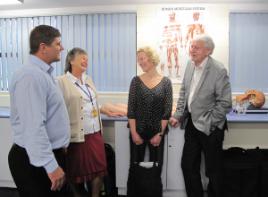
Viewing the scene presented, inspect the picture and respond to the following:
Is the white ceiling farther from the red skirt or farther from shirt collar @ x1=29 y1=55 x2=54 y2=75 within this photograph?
shirt collar @ x1=29 y1=55 x2=54 y2=75

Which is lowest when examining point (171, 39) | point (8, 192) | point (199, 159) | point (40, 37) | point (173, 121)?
point (8, 192)

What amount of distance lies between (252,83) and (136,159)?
1752mm

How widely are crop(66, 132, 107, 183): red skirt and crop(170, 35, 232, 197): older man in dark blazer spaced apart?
669mm

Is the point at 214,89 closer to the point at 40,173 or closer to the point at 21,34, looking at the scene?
the point at 40,173

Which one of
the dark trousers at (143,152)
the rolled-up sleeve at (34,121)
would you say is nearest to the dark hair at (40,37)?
the rolled-up sleeve at (34,121)

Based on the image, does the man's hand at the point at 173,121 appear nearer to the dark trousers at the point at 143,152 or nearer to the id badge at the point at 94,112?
the dark trousers at the point at 143,152

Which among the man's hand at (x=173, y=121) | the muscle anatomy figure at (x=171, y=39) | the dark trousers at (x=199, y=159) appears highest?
the muscle anatomy figure at (x=171, y=39)

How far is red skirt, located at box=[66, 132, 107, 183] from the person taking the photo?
2252 mm

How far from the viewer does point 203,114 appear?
7.39 feet

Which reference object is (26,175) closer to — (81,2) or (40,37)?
(40,37)

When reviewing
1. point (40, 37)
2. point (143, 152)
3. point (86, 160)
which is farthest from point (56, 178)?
point (143, 152)

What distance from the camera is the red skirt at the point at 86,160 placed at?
2.25 m

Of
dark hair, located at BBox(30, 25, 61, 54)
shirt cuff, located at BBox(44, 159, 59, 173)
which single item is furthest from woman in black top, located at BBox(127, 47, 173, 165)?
shirt cuff, located at BBox(44, 159, 59, 173)

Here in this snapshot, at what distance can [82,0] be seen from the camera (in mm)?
3238
